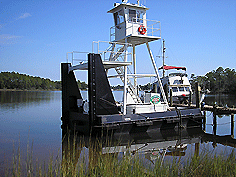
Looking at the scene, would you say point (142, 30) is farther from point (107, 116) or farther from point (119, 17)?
point (107, 116)

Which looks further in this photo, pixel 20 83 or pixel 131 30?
pixel 20 83

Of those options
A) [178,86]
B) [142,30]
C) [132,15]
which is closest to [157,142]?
[142,30]

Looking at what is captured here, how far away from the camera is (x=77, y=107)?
Result: 17641mm

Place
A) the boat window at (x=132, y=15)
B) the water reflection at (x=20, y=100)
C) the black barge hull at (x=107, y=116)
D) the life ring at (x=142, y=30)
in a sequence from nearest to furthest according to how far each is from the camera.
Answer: the black barge hull at (x=107, y=116) → the life ring at (x=142, y=30) → the boat window at (x=132, y=15) → the water reflection at (x=20, y=100)

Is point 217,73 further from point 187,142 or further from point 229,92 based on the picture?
point 187,142

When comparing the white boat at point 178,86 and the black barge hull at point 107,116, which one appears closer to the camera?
the black barge hull at point 107,116

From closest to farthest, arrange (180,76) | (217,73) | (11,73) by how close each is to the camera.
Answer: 1. (180,76)
2. (217,73)
3. (11,73)

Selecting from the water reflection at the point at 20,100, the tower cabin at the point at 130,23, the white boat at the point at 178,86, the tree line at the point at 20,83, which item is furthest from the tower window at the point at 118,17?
the tree line at the point at 20,83

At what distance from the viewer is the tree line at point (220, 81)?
92438 millimetres

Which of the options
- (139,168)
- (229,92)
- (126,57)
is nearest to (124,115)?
(126,57)

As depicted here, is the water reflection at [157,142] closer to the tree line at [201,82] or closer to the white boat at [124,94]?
the white boat at [124,94]

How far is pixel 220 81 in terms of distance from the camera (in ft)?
322

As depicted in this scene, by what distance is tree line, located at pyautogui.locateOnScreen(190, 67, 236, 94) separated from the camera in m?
92.4

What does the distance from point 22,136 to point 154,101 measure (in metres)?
8.03
